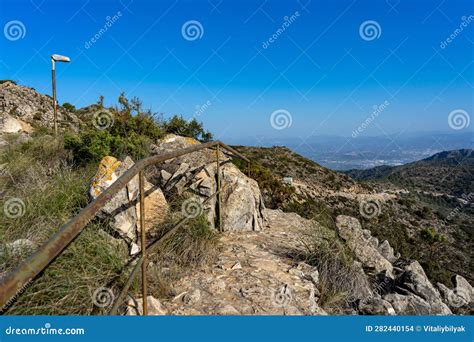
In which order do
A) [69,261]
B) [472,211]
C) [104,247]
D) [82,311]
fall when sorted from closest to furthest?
[82,311]
[69,261]
[104,247]
[472,211]

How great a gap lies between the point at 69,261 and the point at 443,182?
76.0 metres

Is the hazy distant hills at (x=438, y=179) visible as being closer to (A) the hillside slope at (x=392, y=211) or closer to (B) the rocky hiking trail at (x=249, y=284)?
(A) the hillside slope at (x=392, y=211)

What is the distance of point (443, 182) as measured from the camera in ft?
219

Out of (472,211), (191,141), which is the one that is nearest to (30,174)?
(191,141)

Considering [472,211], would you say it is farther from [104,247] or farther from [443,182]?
[104,247]

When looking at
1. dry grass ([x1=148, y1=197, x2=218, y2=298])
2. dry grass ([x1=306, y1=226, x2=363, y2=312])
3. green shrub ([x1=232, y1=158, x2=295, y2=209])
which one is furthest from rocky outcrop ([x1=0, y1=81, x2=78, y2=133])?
dry grass ([x1=306, y1=226, x2=363, y2=312])

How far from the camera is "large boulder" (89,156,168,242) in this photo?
147 inches

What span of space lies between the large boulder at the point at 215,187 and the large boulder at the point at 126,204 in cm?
48

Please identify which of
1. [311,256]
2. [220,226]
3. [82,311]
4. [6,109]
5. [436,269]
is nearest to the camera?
[82,311]

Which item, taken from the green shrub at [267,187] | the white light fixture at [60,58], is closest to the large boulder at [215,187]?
the green shrub at [267,187]

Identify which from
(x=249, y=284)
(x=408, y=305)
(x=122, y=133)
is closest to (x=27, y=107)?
(x=122, y=133)

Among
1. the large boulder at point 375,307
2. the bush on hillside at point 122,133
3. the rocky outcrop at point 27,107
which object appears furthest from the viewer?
the rocky outcrop at point 27,107

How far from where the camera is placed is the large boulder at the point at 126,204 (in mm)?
3727

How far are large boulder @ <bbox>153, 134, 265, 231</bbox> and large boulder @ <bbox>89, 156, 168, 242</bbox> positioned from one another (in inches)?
19.1
